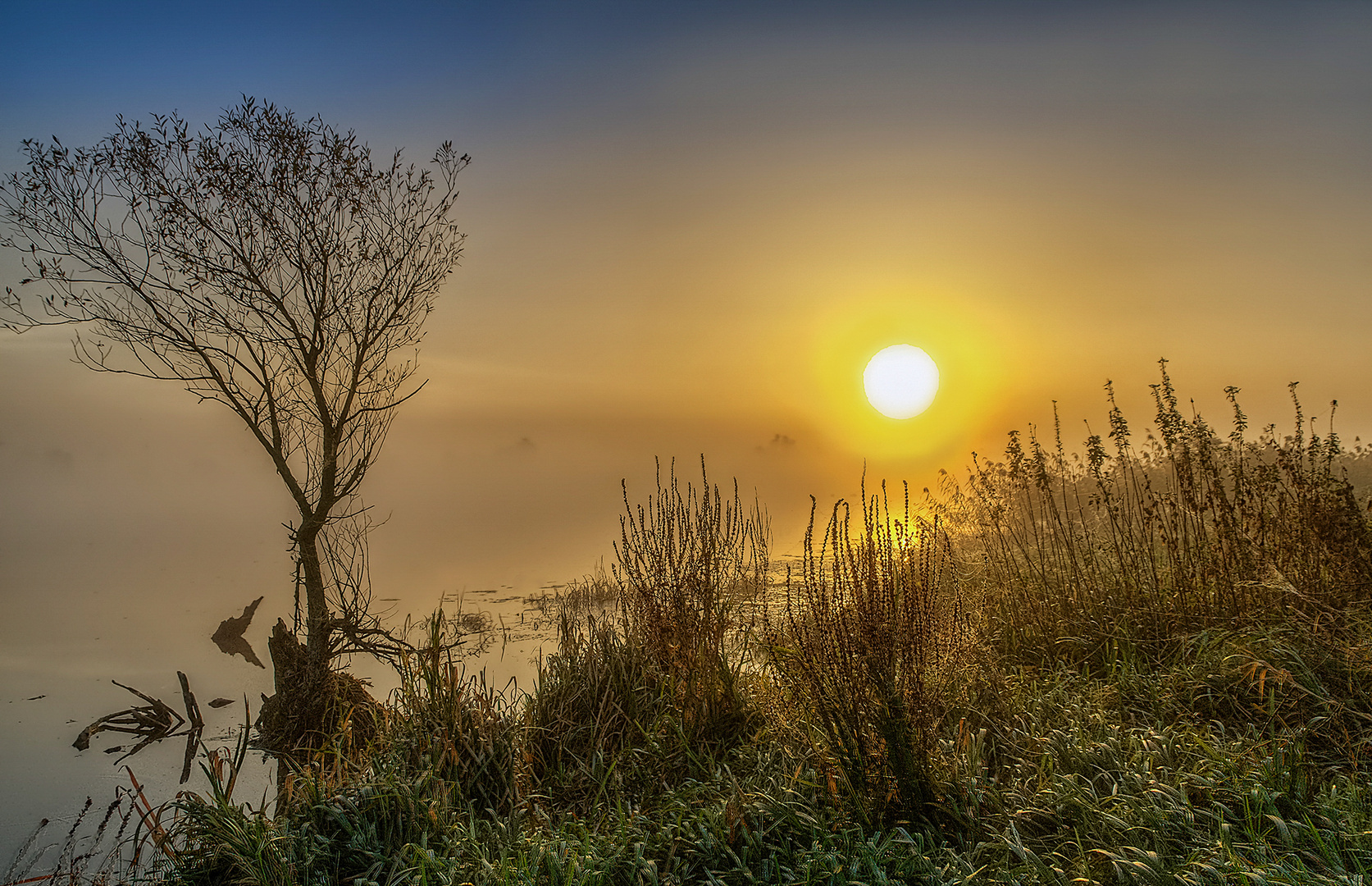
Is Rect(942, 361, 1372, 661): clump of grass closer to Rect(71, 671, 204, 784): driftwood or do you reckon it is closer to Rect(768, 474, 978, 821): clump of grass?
Rect(768, 474, 978, 821): clump of grass

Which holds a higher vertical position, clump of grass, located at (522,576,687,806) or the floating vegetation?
the floating vegetation

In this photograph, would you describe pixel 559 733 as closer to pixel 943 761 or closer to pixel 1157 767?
pixel 943 761

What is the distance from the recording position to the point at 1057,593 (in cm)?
604

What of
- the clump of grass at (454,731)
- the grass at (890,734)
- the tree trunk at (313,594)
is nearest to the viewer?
the grass at (890,734)

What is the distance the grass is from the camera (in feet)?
10.9

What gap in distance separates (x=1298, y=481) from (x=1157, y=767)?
3.01 metres

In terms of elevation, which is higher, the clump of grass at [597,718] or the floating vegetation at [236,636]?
the floating vegetation at [236,636]

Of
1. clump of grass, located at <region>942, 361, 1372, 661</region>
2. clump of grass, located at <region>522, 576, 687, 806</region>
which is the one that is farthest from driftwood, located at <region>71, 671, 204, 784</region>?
clump of grass, located at <region>942, 361, 1372, 661</region>

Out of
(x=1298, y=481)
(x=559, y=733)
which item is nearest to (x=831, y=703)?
(x=559, y=733)

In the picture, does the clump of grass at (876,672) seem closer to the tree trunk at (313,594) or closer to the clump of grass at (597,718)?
the clump of grass at (597,718)

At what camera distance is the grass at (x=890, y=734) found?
10.9 ft

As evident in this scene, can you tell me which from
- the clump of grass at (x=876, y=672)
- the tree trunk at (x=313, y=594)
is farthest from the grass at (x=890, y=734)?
the tree trunk at (x=313, y=594)

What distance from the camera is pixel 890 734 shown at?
3600 millimetres

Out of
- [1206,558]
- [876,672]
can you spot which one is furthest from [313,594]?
[1206,558]
